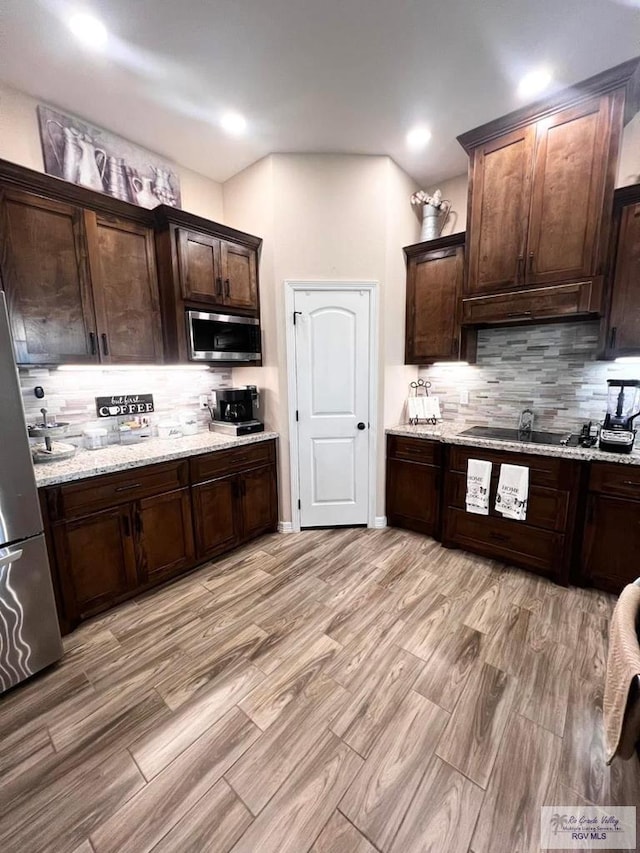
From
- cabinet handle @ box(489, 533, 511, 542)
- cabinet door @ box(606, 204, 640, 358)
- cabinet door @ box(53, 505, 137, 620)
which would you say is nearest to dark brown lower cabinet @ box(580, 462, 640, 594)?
cabinet handle @ box(489, 533, 511, 542)

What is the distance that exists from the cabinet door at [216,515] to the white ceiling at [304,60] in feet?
8.48

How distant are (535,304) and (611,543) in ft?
5.47

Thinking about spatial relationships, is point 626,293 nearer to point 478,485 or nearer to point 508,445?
point 508,445

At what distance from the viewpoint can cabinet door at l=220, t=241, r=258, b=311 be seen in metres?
2.87

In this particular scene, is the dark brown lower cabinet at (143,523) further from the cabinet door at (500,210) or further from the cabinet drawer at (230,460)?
the cabinet door at (500,210)

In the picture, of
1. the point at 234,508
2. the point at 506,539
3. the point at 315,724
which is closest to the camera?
the point at 315,724

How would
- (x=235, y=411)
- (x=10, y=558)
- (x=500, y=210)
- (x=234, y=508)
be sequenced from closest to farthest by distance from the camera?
(x=10, y=558) < (x=500, y=210) < (x=234, y=508) < (x=235, y=411)

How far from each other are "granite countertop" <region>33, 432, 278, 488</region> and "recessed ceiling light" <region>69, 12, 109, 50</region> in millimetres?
2260

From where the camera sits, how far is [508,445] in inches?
99.0

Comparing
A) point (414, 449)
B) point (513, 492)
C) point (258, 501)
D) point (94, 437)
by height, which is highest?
point (94, 437)

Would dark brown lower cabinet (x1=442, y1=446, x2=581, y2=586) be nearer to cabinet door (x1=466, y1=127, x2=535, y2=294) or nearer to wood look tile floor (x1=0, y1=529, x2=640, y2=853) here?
wood look tile floor (x1=0, y1=529, x2=640, y2=853)

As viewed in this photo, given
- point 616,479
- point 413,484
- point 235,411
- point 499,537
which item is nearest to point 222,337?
point 235,411

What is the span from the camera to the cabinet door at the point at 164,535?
2334 mm

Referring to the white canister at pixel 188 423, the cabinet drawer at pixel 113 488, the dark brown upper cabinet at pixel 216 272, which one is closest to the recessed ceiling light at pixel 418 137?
the dark brown upper cabinet at pixel 216 272
